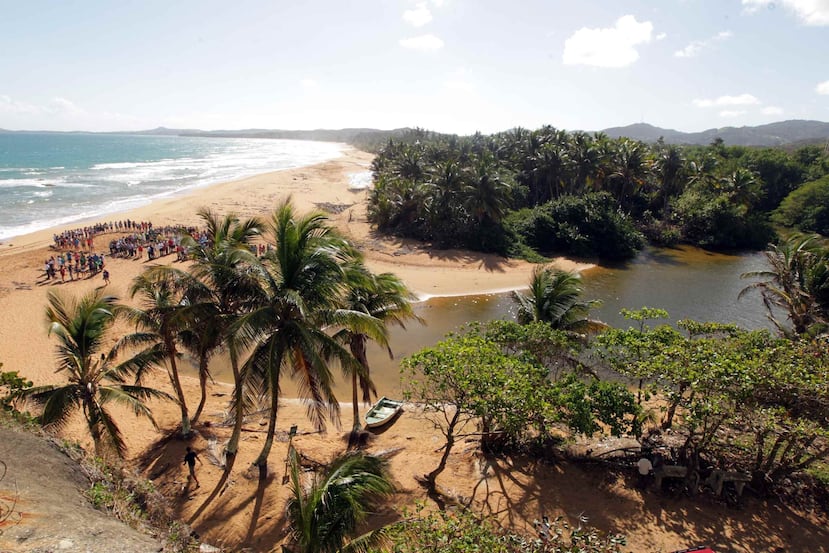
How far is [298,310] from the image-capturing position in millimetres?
9336

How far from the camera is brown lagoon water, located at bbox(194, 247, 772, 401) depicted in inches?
788

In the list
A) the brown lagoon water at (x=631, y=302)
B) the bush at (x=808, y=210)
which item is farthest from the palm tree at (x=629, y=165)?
the bush at (x=808, y=210)

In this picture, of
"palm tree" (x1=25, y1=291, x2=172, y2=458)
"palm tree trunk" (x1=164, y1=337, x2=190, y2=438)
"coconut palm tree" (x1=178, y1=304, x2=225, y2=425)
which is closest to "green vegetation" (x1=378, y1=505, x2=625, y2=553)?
"coconut palm tree" (x1=178, y1=304, x2=225, y2=425)

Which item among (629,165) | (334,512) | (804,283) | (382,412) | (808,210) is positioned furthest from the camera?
(808,210)

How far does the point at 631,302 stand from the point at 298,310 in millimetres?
23924

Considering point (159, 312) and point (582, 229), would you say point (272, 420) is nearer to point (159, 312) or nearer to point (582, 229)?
point (159, 312)

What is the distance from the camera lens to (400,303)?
12.8 metres

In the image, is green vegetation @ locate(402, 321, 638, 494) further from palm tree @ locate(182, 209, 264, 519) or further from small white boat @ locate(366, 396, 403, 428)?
palm tree @ locate(182, 209, 264, 519)

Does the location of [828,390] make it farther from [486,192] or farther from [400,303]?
[486,192]

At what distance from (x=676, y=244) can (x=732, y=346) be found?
35490 millimetres

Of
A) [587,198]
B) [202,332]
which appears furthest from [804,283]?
[202,332]

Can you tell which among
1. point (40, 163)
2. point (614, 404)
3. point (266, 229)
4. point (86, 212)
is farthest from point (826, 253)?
point (40, 163)

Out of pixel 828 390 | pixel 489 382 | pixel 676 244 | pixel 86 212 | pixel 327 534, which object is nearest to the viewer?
pixel 327 534

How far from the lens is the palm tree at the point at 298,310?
9.03 metres
